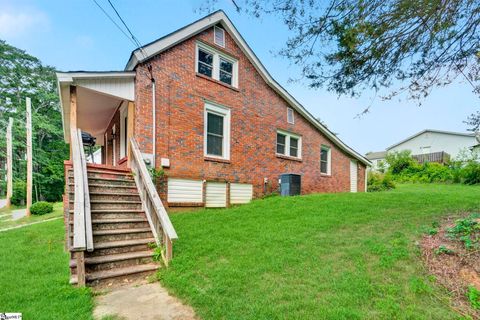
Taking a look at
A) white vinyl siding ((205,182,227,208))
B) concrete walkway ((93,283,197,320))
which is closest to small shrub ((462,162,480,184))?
white vinyl siding ((205,182,227,208))

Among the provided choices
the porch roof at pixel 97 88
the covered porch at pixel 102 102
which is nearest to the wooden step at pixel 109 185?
the covered porch at pixel 102 102

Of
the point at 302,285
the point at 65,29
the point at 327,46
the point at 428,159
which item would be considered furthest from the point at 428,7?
the point at 428,159

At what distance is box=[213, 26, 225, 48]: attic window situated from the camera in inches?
356

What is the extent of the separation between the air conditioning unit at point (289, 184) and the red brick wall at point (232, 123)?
0.49 meters

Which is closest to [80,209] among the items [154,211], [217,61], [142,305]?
[154,211]

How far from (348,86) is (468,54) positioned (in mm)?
1985

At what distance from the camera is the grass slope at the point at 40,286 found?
284 cm

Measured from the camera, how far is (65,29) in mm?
7820

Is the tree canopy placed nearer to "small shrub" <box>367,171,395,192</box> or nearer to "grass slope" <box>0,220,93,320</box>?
"grass slope" <box>0,220,93,320</box>

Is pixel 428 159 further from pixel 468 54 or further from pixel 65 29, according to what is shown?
pixel 65 29

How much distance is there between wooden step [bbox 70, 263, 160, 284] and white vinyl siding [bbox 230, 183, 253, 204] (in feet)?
16.4

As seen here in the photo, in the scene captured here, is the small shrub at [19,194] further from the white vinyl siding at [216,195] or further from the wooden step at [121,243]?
the wooden step at [121,243]

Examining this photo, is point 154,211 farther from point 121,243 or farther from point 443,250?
point 443,250

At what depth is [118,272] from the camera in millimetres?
3904
